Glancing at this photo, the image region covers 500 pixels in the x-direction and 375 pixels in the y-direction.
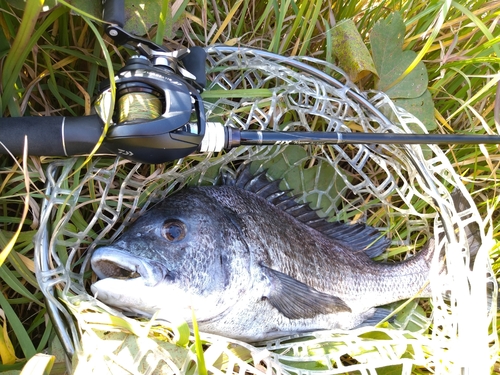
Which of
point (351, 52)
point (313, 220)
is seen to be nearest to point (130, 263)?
point (313, 220)

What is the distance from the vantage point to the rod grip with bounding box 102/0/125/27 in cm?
148

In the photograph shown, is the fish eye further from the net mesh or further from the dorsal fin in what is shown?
the dorsal fin

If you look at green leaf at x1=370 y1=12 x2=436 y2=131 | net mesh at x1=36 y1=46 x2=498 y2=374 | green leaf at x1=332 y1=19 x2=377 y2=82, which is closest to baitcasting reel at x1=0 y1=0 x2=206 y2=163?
net mesh at x1=36 y1=46 x2=498 y2=374

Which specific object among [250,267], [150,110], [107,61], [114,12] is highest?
[114,12]

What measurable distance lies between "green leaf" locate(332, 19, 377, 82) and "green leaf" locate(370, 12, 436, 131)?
0.28 feet

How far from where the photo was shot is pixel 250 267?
192 centimetres

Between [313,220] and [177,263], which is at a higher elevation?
[313,220]

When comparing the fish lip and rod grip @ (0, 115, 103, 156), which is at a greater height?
rod grip @ (0, 115, 103, 156)

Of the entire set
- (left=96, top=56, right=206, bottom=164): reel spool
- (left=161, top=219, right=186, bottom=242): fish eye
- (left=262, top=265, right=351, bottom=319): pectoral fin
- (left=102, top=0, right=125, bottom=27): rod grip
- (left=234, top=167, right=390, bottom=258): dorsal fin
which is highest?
(left=102, top=0, right=125, bottom=27): rod grip

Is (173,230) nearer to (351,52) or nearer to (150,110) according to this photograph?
(150,110)

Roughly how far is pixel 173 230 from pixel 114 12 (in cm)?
86

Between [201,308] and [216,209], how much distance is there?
461mm

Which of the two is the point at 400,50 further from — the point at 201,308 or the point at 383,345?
the point at 201,308

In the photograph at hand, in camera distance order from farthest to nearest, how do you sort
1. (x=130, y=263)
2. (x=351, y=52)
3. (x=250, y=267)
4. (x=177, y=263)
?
(x=351, y=52) → (x=250, y=267) → (x=177, y=263) → (x=130, y=263)
